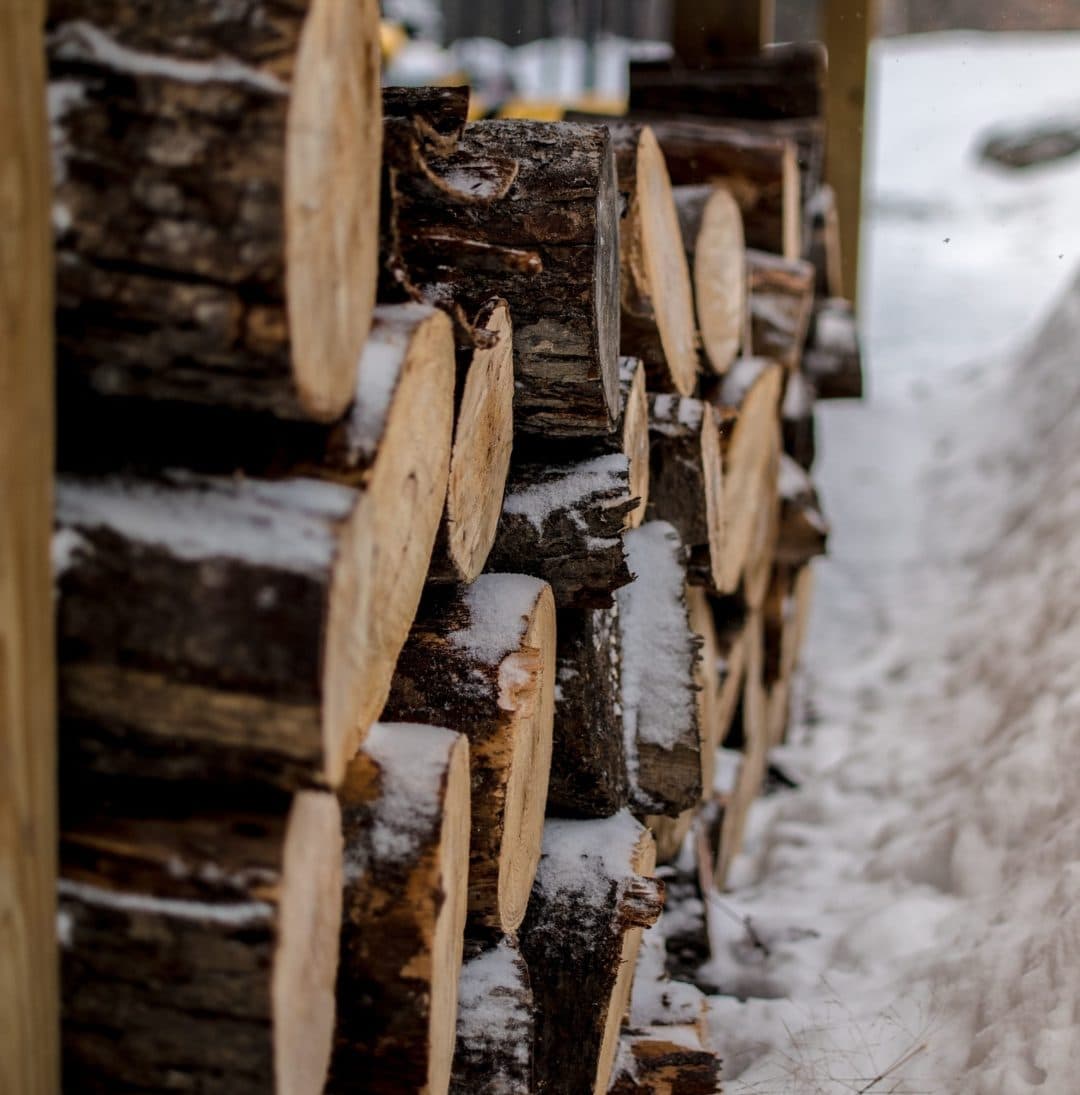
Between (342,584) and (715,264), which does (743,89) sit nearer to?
(715,264)

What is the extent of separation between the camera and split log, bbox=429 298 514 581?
1.36m

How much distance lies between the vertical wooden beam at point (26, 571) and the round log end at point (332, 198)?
0.18 meters

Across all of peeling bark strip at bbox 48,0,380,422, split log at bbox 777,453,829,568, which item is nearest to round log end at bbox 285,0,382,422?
peeling bark strip at bbox 48,0,380,422

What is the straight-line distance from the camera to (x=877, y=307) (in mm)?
7859

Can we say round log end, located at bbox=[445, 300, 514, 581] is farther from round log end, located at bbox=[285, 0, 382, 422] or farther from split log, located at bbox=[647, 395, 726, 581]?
split log, located at bbox=[647, 395, 726, 581]

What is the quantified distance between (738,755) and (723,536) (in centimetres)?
63

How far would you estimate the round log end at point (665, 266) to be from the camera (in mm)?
1949

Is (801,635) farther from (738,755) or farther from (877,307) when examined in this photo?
(877,307)

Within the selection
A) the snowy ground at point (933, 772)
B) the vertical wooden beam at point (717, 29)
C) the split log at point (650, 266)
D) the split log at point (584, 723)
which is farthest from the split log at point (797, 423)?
the split log at point (584, 723)

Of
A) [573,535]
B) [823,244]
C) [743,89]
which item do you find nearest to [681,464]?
[573,535]

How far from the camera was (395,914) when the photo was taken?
121cm

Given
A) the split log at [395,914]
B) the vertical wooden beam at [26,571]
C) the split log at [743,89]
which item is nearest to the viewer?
the vertical wooden beam at [26,571]

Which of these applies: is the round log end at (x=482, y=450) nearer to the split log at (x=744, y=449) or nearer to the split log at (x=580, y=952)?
the split log at (x=580, y=952)

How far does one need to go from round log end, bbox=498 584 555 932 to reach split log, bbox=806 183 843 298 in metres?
2.80
